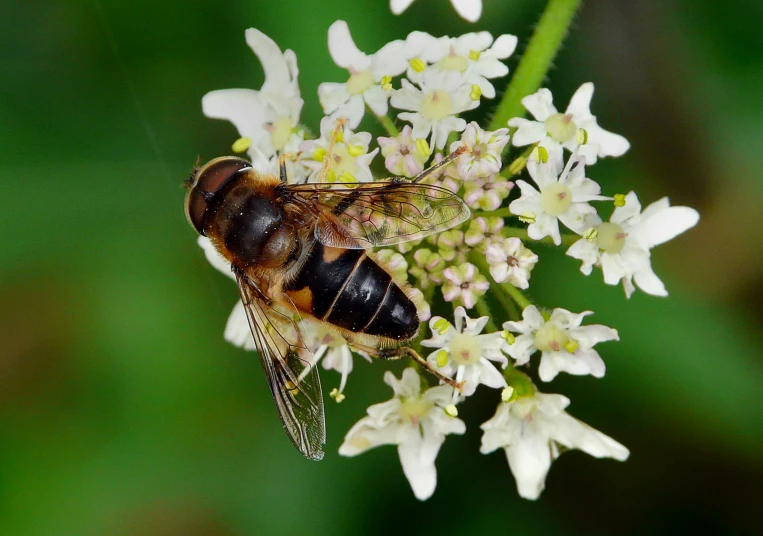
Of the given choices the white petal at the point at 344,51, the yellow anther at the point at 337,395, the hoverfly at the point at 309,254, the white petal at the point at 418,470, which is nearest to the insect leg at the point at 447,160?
the hoverfly at the point at 309,254

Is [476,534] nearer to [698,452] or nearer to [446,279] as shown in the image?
[698,452]

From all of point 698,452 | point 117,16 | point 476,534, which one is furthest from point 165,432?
point 698,452

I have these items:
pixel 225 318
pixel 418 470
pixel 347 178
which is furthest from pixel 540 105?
pixel 225 318

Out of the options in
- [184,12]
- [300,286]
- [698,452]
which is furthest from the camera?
[184,12]

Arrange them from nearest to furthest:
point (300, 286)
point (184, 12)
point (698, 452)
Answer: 1. point (300, 286)
2. point (698, 452)
3. point (184, 12)

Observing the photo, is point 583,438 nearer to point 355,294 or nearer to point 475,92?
point 355,294

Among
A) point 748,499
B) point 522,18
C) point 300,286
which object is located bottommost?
point 748,499
